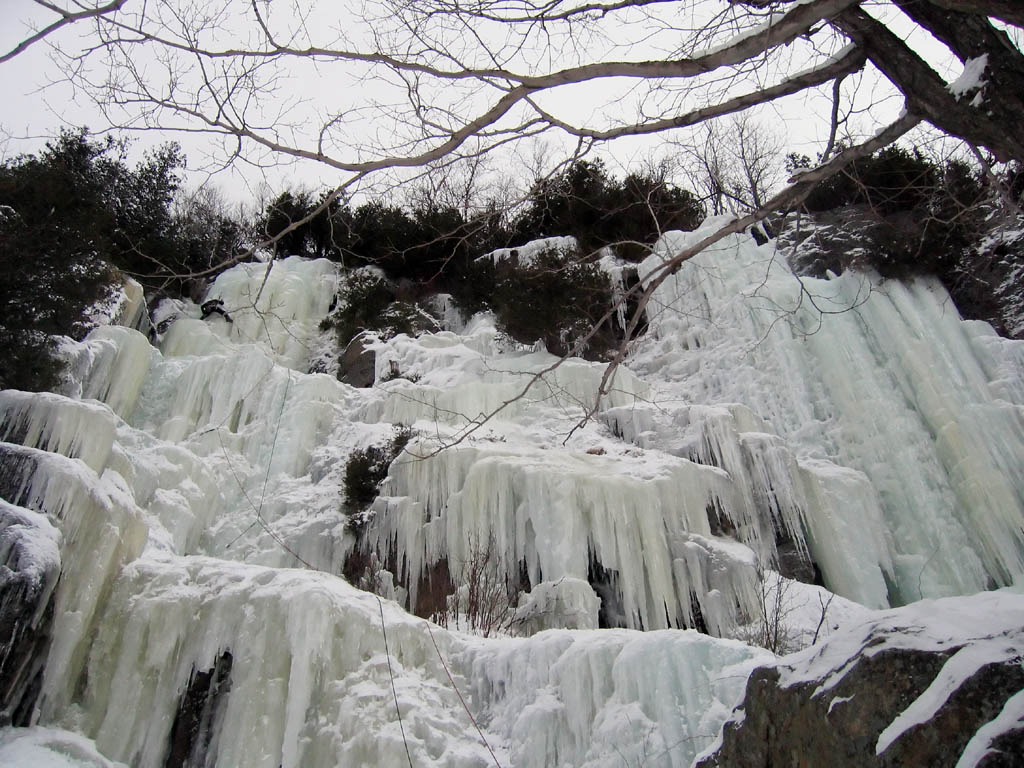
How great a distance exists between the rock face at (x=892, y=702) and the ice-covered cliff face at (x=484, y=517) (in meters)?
1.33

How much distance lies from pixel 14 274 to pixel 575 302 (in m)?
7.41

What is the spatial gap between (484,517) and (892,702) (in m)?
5.76

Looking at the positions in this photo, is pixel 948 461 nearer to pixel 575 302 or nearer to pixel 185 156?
pixel 575 302

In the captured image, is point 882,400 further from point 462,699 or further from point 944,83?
point 944,83

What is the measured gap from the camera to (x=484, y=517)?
23.9 ft

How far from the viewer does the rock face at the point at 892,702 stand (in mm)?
1479

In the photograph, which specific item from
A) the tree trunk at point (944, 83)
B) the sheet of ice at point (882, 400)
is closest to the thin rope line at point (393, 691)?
the tree trunk at point (944, 83)

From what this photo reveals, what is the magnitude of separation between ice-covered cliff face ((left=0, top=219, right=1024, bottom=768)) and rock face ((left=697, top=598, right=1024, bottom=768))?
4.36 feet

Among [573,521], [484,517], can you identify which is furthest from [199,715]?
[573,521]

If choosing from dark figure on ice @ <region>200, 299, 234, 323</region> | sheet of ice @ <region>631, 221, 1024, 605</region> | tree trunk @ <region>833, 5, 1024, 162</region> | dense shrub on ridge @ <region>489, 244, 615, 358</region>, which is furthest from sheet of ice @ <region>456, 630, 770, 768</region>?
dark figure on ice @ <region>200, 299, 234, 323</region>

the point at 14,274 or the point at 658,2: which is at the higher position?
the point at 14,274

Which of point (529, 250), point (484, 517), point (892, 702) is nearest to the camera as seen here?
point (892, 702)

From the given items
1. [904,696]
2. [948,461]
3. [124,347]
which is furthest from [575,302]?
[904,696]

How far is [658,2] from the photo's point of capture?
106 inches
